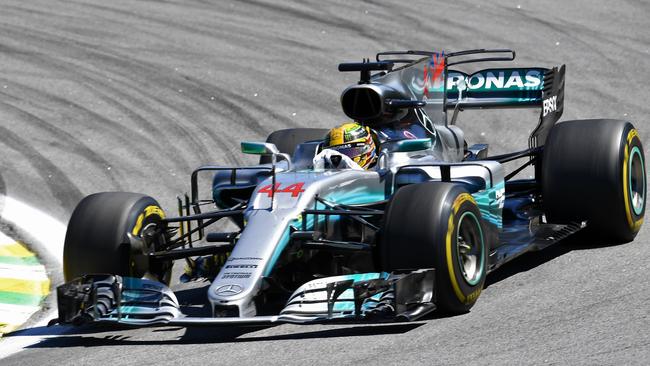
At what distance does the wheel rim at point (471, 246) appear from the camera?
890cm

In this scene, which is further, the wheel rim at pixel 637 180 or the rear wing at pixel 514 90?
the rear wing at pixel 514 90

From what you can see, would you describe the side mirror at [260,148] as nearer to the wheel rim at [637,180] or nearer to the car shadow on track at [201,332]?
the car shadow on track at [201,332]

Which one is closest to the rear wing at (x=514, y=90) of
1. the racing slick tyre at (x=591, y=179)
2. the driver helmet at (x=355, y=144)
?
the racing slick tyre at (x=591, y=179)

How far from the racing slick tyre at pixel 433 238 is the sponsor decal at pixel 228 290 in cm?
101

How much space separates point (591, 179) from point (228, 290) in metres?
3.48

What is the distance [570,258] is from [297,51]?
1002 cm

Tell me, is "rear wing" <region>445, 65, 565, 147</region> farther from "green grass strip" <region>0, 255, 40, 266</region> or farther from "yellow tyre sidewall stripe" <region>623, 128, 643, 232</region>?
"green grass strip" <region>0, 255, 40, 266</region>

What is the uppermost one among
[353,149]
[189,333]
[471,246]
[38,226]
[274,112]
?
[274,112]

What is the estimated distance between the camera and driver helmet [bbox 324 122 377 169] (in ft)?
33.2

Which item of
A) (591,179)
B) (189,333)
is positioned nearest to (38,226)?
(189,333)

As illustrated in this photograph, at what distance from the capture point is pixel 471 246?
8.99 metres

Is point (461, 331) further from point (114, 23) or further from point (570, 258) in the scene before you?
point (114, 23)

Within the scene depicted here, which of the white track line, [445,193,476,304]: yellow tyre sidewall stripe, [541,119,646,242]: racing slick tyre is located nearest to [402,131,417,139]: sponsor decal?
[541,119,646,242]: racing slick tyre

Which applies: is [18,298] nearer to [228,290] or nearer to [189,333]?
[189,333]
